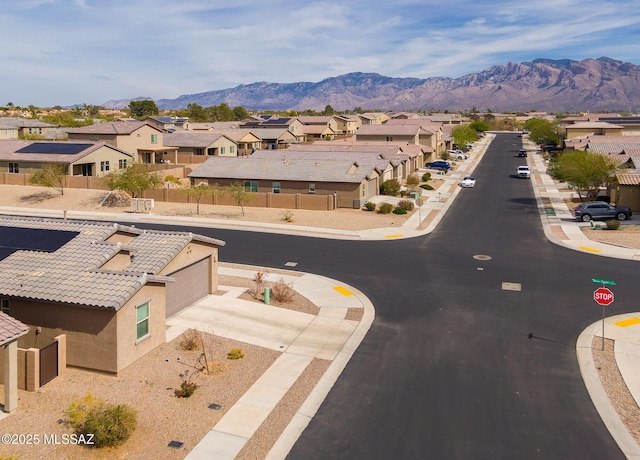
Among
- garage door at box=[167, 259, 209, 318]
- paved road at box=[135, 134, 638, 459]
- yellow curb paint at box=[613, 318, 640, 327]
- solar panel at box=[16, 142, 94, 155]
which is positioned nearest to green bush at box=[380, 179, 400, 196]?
paved road at box=[135, 134, 638, 459]

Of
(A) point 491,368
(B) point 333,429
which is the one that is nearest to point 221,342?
(B) point 333,429

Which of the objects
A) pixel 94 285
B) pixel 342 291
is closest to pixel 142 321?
pixel 94 285

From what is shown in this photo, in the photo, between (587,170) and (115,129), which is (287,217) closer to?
(587,170)

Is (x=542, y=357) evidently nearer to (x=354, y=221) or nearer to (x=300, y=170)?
(x=354, y=221)

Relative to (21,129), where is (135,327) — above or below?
below

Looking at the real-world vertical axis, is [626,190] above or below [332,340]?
above

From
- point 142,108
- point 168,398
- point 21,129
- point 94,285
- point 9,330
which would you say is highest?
point 142,108
